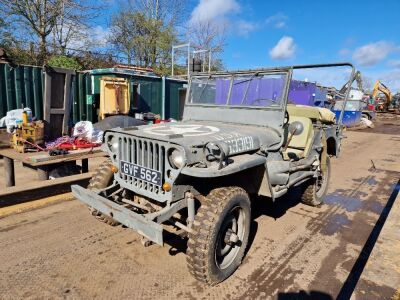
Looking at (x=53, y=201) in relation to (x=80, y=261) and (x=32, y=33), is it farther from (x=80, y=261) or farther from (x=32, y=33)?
(x=32, y=33)

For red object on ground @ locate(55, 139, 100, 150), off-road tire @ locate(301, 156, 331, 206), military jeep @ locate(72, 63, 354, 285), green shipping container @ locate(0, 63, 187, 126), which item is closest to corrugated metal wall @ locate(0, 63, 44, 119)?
green shipping container @ locate(0, 63, 187, 126)

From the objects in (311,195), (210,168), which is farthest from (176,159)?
(311,195)

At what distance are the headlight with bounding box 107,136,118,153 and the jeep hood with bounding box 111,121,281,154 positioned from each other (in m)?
0.14

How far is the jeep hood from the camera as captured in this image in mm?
2846

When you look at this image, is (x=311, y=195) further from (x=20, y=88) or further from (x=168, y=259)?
(x=20, y=88)

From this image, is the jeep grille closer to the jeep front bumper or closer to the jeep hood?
the jeep hood

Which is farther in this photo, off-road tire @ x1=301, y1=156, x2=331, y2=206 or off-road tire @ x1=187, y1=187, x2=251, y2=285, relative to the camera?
off-road tire @ x1=301, y1=156, x2=331, y2=206

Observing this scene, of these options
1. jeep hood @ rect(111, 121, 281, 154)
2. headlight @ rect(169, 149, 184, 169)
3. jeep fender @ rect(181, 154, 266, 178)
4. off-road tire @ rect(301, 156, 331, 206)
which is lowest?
off-road tire @ rect(301, 156, 331, 206)

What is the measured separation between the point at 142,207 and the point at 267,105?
6.65ft

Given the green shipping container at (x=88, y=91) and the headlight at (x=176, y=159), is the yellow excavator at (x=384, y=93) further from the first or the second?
the headlight at (x=176, y=159)

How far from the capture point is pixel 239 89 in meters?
4.12

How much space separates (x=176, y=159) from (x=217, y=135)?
657 mm

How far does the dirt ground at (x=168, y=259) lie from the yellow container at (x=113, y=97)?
5.90 metres

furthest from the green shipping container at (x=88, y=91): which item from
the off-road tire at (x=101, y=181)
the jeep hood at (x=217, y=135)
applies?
the jeep hood at (x=217, y=135)
